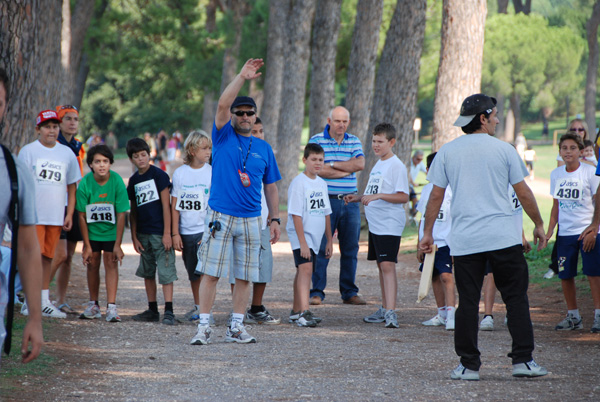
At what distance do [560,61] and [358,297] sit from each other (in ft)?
174

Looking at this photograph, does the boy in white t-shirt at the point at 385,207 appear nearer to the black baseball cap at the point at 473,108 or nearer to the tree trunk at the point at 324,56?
the black baseball cap at the point at 473,108

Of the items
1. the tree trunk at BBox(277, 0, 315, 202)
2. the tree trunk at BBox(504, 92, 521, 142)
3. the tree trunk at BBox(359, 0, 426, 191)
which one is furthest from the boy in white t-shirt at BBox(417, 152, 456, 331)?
the tree trunk at BBox(504, 92, 521, 142)

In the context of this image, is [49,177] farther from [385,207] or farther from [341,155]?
[385,207]

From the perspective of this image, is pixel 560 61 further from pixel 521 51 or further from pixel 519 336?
pixel 519 336

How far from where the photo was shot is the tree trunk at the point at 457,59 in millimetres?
14945

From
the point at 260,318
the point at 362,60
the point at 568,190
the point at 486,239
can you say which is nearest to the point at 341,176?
the point at 260,318

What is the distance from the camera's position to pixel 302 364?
6.45 metres

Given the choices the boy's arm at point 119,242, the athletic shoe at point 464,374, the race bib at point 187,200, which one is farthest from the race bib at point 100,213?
the athletic shoe at point 464,374

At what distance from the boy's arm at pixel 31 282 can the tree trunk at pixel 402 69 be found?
14.8 metres

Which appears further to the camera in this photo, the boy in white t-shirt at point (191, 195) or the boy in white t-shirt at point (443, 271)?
the boy in white t-shirt at point (191, 195)

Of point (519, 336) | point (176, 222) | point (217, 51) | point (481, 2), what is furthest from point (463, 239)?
point (217, 51)

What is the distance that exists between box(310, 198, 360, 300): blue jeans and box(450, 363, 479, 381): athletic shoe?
3.68 metres

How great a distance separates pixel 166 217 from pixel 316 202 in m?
1.57

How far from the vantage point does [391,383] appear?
579 centimetres
